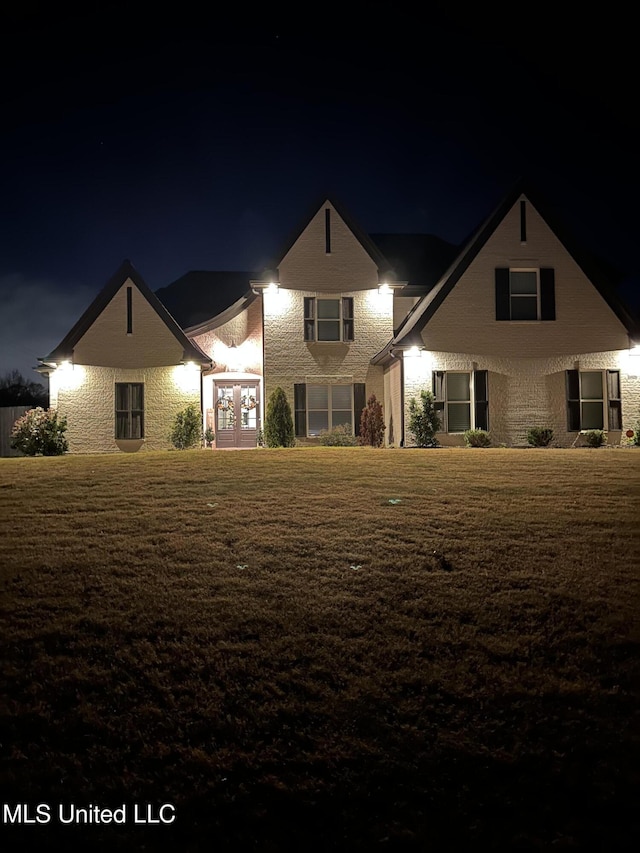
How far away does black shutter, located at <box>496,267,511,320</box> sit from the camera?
1925 centimetres

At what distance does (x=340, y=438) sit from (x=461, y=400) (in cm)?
373

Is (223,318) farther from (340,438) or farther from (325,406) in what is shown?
(340,438)

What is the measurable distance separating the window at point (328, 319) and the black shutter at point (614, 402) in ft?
25.8

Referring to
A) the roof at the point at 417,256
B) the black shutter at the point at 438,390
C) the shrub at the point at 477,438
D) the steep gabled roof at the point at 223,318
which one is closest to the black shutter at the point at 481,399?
the shrub at the point at 477,438

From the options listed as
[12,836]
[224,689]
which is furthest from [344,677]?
[12,836]

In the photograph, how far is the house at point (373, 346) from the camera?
19.0 metres

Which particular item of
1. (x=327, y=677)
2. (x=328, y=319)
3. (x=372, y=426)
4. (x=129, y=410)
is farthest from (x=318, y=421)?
(x=327, y=677)

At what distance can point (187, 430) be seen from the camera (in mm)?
19891

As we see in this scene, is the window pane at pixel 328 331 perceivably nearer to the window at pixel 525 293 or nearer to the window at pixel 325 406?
the window at pixel 325 406

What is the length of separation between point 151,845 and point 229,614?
7.34ft

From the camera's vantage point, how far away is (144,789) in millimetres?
3600

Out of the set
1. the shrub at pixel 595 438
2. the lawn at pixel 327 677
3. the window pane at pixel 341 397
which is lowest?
the lawn at pixel 327 677

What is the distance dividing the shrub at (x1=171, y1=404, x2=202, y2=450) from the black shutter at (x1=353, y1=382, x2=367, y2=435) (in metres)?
4.86

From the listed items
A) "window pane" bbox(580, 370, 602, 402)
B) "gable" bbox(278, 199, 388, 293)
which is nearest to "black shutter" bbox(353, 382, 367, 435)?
"gable" bbox(278, 199, 388, 293)
